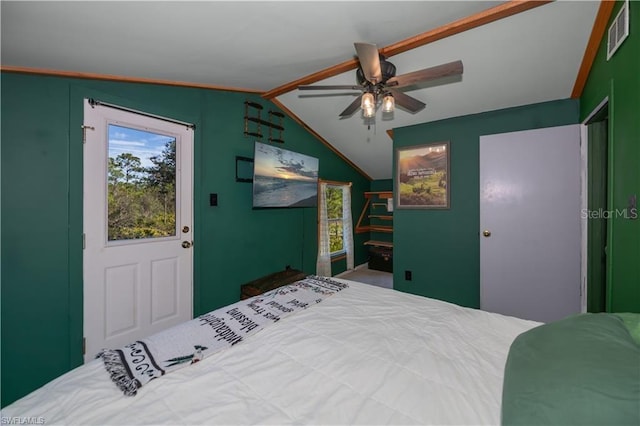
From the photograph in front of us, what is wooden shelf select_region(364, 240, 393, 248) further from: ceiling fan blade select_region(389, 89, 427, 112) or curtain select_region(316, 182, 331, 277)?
ceiling fan blade select_region(389, 89, 427, 112)

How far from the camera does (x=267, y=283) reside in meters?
3.03

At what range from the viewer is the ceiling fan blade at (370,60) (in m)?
1.49

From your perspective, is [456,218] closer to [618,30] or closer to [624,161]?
[624,161]

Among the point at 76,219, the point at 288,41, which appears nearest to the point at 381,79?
the point at 288,41

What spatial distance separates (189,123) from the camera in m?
2.54

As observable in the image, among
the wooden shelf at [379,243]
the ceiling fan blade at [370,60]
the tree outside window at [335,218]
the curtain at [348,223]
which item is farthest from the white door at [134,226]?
the wooden shelf at [379,243]

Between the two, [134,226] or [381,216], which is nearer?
[134,226]

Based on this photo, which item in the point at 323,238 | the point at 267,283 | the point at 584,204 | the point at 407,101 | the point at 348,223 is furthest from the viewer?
the point at 348,223

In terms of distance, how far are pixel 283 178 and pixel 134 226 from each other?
66.3 inches

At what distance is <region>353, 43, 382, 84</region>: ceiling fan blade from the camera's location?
1490 mm

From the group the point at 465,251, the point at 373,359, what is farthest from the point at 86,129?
the point at 465,251

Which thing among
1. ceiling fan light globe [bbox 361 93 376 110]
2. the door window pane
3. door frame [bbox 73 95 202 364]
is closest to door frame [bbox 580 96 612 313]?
ceiling fan light globe [bbox 361 93 376 110]

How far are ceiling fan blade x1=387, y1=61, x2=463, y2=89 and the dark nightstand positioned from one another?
2.30m

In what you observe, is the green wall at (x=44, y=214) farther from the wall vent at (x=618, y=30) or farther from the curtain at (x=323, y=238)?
the wall vent at (x=618, y=30)
